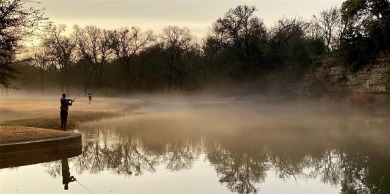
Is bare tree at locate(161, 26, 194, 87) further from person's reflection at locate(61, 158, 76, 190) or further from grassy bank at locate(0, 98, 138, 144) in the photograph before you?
person's reflection at locate(61, 158, 76, 190)

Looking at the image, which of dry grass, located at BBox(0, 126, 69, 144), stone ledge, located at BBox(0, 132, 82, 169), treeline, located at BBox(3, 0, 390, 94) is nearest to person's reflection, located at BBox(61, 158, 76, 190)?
stone ledge, located at BBox(0, 132, 82, 169)

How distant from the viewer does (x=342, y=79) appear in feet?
146

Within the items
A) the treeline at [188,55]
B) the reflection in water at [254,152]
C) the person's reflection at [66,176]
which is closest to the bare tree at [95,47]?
the treeline at [188,55]

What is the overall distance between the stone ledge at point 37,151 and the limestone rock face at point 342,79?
100ft

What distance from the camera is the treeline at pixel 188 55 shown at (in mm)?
60156

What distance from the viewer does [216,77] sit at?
6688cm

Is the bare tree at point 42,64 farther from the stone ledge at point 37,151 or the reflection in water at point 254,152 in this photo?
the stone ledge at point 37,151

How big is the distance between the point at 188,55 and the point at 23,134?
201 feet

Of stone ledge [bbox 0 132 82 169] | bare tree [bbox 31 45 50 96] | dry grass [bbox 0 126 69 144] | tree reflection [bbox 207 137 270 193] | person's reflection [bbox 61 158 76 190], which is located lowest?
tree reflection [bbox 207 137 270 193]

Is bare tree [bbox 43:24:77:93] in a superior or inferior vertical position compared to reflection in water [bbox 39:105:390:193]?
superior

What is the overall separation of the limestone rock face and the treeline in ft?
7.53

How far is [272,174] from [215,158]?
2.99 m

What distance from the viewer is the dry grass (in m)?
14.3

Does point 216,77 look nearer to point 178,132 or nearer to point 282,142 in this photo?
point 178,132
